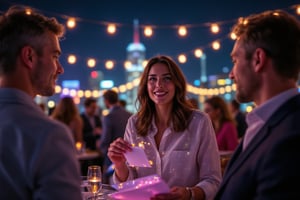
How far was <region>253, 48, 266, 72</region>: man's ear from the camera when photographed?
4.21 feet

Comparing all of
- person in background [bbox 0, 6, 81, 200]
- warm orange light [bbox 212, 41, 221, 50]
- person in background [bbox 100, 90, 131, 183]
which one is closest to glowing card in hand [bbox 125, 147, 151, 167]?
person in background [bbox 0, 6, 81, 200]

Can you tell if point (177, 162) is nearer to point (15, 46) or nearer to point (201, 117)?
point (201, 117)

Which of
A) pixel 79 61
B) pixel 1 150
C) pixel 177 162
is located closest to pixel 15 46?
pixel 1 150

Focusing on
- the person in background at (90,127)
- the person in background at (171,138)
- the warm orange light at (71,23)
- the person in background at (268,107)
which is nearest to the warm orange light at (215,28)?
the warm orange light at (71,23)

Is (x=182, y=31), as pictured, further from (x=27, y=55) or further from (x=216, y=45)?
(x=27, y=55)

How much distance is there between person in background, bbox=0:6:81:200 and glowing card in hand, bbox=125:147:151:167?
0.76 metres

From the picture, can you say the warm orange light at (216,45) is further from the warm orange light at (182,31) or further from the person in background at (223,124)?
the person in background at (223,124)

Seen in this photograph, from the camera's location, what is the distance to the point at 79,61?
436 inches

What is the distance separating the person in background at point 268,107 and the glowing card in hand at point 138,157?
0.65m

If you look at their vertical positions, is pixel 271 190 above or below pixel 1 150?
below

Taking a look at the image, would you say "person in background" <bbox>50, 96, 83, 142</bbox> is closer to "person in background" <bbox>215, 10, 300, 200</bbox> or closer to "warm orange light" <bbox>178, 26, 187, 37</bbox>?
"warm orange light" <bbox>178, 26, 187, 37</bbox>

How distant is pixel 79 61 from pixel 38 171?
1027 cm

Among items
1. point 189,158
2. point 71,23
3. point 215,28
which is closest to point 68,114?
point 71,23

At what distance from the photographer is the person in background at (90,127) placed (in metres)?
7.04
